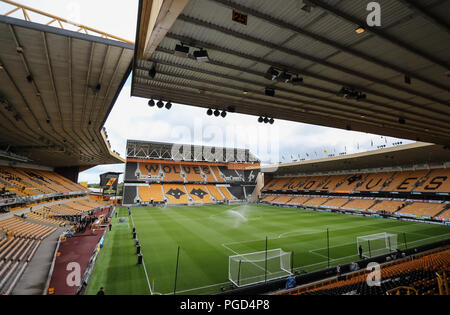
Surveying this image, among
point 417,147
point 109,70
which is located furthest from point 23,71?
point 417,147

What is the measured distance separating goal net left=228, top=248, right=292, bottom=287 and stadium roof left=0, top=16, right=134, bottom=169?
1079cm

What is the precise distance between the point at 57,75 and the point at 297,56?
9.82 meters

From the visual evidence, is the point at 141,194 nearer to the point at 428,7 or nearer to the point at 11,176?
the point at 11,176

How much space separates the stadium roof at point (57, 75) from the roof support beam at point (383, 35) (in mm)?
5873

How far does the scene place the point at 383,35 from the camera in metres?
6.40

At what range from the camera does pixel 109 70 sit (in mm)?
8852

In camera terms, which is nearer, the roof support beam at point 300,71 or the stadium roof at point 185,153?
the roof support beam at point 300,71

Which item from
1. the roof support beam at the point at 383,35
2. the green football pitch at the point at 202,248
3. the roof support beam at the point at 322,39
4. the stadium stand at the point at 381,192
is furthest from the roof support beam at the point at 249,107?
the stadium stand at the point at 381,192

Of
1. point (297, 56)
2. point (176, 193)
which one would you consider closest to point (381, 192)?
point (297, 56)

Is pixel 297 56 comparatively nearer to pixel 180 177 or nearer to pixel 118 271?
pixel 118 271

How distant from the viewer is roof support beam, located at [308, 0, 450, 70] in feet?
17.9

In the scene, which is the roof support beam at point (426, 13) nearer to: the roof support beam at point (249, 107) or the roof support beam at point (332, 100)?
the roof support beam at point (332, 100)

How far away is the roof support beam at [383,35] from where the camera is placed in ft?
17.9

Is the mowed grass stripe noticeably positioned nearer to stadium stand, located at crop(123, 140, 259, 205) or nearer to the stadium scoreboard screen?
the stadium scoreboard screen
